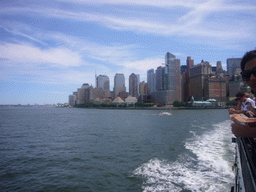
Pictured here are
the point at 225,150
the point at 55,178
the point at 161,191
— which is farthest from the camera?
the point at 225,150

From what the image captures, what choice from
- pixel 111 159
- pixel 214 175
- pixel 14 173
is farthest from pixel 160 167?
pixel 14 173

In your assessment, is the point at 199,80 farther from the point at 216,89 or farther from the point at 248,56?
the point at 248,56

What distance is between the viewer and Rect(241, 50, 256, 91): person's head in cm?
182

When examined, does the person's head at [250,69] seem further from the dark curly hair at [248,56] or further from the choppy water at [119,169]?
the choppy water at [119,169]

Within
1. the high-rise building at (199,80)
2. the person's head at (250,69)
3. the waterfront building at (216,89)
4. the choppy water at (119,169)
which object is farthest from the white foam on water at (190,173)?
the high-rise building at (199,80)

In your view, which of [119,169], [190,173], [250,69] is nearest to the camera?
[250,69]

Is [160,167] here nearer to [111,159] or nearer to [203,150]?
[111,159]

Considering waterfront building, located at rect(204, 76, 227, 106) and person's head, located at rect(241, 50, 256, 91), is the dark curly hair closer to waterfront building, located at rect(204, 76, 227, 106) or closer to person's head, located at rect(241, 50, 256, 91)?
person's head, located at rect(241, 50, 256, 91)

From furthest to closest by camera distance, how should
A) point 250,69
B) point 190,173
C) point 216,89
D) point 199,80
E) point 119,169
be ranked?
point 199,80 < point 216,89 < point 119,169 < point 190,173 < point 250,69

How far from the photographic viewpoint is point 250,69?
6.18ft

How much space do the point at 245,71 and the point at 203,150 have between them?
1304 cm

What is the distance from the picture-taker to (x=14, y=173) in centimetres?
981

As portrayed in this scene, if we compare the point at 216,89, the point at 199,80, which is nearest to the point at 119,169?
the point at 216,89

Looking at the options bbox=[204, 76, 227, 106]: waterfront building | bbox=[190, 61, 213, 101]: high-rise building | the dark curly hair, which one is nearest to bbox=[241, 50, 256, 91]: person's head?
the dark curly hair
